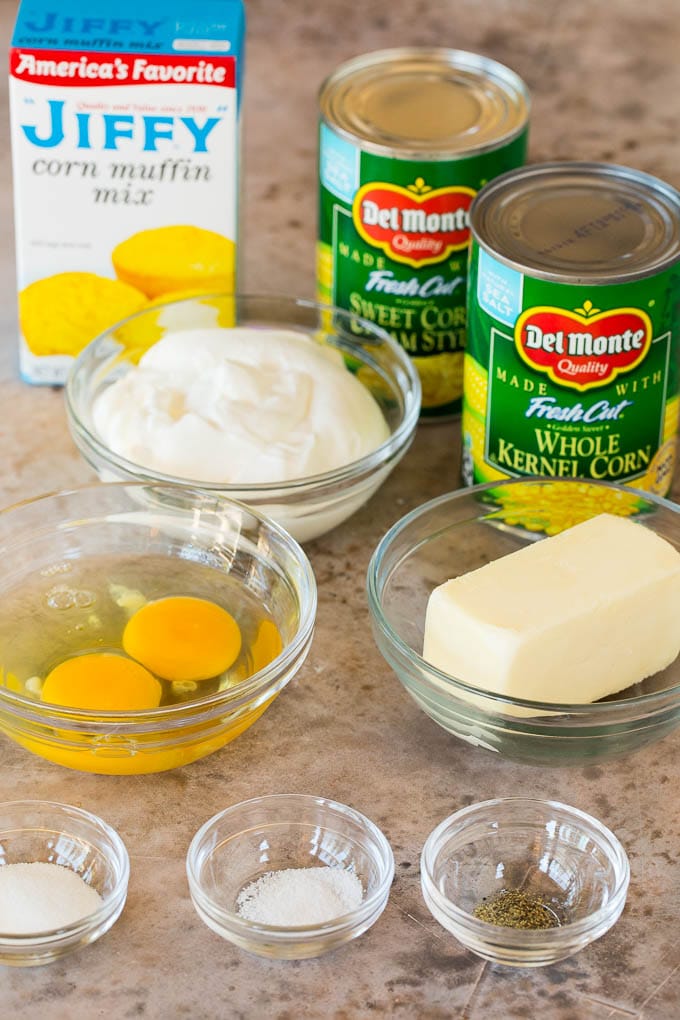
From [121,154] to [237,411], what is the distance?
33 centimetres

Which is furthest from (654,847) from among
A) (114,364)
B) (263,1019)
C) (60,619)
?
(114,364)

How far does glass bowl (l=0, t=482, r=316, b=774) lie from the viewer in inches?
52.8

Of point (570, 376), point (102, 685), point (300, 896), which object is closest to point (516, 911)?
point (300, 896)

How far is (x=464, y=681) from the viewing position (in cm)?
136

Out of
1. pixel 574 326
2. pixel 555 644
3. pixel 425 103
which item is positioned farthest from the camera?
pixel 425 103

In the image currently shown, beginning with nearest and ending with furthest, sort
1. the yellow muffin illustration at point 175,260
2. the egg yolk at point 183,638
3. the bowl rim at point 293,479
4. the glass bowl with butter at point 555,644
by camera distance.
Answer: the glass bowl with butter at point 555,644, the egg yolk at point 183,638, the bowl rim at point 293,479, the yellow muffin illustration at point 175,260

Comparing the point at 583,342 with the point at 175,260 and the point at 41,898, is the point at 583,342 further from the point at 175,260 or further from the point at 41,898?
the point at 41,898

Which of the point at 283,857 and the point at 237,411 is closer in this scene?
the point at 283,857

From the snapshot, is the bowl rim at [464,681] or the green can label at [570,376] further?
the green can label at [570,376]

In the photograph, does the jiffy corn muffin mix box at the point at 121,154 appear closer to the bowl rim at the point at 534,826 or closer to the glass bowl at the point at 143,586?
the glass bowl at the point at 143,586

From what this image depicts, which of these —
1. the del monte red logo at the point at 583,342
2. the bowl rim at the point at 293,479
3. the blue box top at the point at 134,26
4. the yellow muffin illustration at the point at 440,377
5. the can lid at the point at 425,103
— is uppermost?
the blue box top at the point at 134,26

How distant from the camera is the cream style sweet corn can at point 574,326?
1463mm

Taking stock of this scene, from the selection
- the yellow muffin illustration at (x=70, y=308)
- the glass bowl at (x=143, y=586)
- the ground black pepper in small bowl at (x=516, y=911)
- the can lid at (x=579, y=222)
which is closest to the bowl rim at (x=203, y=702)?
the glass bowl at (x=143, y=586)

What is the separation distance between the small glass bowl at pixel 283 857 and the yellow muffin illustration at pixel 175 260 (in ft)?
2.30
